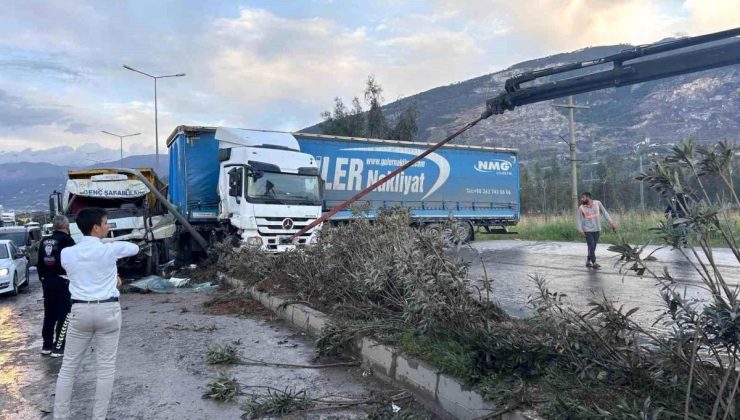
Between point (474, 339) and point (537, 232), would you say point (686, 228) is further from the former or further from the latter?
A: point (537, 232)

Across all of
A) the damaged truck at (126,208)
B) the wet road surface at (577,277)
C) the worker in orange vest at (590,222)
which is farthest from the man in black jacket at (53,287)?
the worker in orange vest at (590,222)

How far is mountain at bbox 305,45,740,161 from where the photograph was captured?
6994cm

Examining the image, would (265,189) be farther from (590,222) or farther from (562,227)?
(562,227)

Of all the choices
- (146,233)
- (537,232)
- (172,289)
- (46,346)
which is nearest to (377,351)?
(46,346)

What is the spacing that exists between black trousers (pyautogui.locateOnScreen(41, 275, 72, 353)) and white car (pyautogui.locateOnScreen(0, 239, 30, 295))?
6.80 metres

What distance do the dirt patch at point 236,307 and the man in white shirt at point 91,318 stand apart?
4.03 meters

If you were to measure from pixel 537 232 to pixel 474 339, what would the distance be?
1972 centimetres

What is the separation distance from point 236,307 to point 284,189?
4555 mm

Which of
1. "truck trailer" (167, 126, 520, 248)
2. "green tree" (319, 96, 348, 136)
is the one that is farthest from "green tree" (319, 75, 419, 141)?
"truck trailer" (167, 126, 520, 248)

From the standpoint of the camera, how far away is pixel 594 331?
10.6 feet

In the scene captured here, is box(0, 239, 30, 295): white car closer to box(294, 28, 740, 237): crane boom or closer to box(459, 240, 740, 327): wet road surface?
box(459, 240, 740, 327): wet road surface

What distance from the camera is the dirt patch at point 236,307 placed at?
8279 millimetres

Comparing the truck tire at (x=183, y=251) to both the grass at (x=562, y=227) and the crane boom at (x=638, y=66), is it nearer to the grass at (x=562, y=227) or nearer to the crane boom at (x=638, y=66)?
the crane boom at (x=638, y=66)

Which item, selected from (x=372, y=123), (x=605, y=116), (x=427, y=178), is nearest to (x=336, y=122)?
(x=372, y=123)
